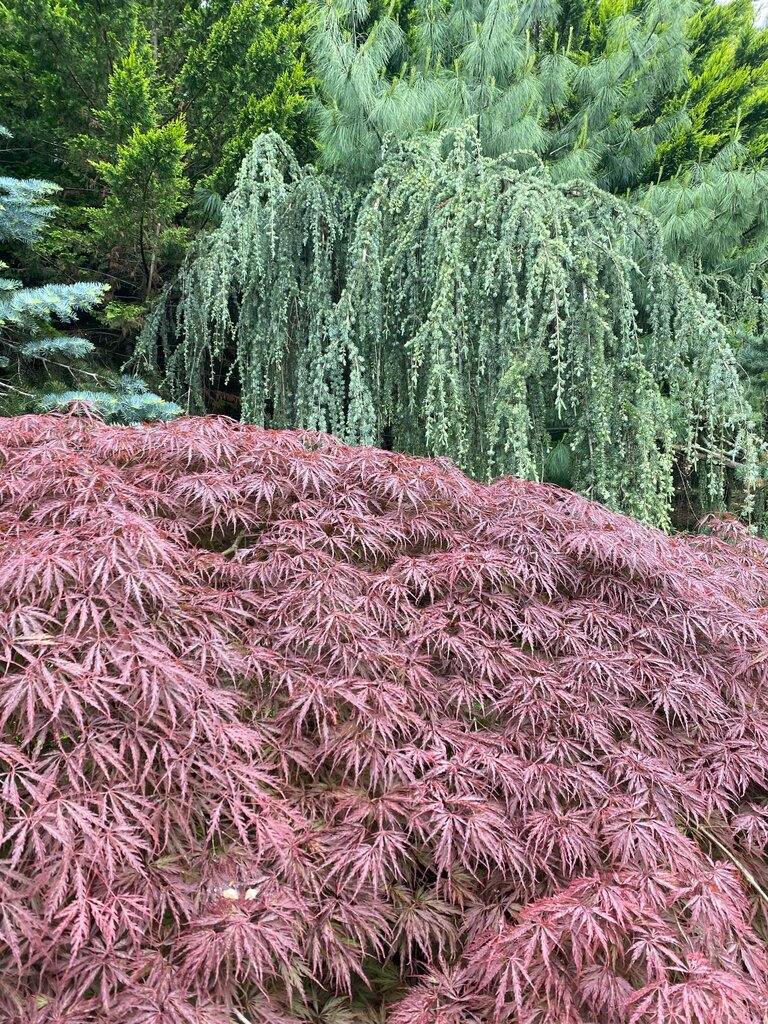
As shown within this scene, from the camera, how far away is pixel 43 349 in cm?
345

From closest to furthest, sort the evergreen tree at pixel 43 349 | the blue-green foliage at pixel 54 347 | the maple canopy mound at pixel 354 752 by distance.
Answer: the maple canopy mound at pixel 354 752 < the evergreen tree at pixel 43 349 < the blue-green foliage at pixel 54 347

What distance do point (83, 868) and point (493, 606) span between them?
3.19 ft

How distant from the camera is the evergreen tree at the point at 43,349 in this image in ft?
10.3

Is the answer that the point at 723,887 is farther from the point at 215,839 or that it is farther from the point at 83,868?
the point at 83,868

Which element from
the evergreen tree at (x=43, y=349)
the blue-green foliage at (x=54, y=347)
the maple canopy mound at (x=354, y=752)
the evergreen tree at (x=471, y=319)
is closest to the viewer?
the maple canopy mound at (x=354, y=752)

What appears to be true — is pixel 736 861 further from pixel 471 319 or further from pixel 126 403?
pixel 126 403

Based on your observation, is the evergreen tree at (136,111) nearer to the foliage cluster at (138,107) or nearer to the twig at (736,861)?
the foliage cluster at (138,107)

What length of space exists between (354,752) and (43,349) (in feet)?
10.2

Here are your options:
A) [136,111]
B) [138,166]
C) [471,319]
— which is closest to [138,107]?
[136,111]

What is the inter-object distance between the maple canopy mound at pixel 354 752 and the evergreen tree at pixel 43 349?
1610 millimetres

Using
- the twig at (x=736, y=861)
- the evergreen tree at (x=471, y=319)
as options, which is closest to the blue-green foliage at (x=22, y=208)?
the evergreen tree at (x=471, y=319)

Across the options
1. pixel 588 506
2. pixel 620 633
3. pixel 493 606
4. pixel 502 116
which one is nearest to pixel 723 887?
pixel 620 633

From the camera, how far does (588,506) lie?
188 cm

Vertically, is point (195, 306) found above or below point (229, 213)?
below
